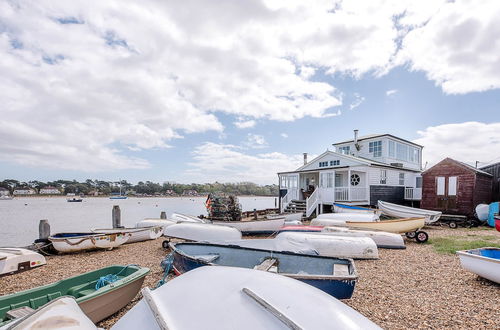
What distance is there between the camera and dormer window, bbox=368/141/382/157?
926 inches

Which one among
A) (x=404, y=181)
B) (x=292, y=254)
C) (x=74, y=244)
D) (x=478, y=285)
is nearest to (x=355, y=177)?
(x=404, y=181)

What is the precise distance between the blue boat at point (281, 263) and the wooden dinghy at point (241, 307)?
219 centimetres

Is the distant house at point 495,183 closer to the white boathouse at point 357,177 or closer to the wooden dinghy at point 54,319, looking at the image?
the white boathouse at point 357,177

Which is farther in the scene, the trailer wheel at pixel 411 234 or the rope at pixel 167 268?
the trailer wheel at pixel 411 234

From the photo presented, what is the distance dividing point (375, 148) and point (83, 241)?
2362 centimetres

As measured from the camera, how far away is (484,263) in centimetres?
593

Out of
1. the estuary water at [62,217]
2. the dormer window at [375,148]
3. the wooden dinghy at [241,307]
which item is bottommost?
the estuary water at [62,217]

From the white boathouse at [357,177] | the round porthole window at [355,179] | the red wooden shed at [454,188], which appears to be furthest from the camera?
the round porthole window at [355,179]

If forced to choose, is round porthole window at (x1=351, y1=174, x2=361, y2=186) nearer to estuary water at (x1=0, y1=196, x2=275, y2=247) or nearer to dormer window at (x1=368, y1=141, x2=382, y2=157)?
dormer window at (x1=368, y1=141, x2=382, y2=157)

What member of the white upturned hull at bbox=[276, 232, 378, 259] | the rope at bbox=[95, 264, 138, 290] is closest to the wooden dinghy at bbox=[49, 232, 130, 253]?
the rope at bbox=[95, 264, 138, 290]

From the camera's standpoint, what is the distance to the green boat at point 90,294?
380 cm

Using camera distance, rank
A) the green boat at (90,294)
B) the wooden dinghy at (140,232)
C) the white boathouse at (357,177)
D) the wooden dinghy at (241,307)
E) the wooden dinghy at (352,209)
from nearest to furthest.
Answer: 1. the wooden dinghy at (241,307)
2. the green boat at (90,294)
3. the wooden dinghy at (140,232)
4. the wooden dinghy at (352,209)
5. the white boathouse at (357,177)

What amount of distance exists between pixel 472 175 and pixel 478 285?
1522 centimetres

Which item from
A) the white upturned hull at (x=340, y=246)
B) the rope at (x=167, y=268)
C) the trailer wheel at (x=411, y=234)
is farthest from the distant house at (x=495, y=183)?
the rope at (x=167, y=268)
